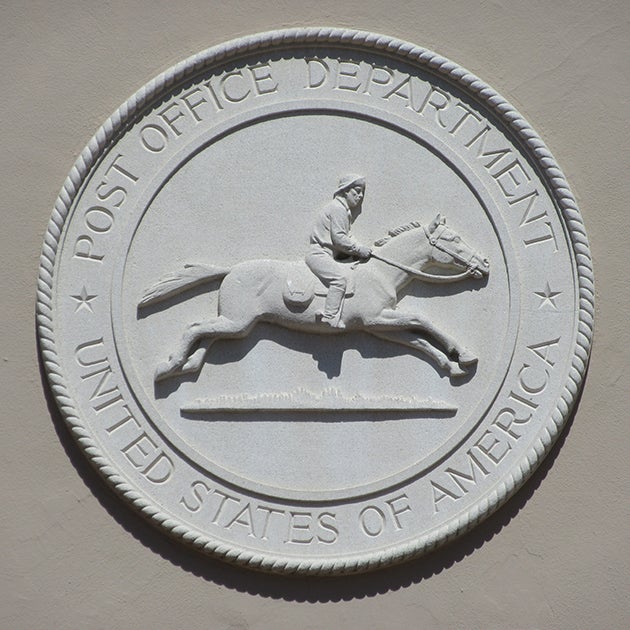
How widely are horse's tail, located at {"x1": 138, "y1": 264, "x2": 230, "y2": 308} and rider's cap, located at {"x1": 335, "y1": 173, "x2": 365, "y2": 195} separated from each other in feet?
2.43

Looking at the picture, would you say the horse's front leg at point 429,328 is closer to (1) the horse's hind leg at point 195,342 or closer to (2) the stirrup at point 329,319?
(2) the stirrup at point 329,319

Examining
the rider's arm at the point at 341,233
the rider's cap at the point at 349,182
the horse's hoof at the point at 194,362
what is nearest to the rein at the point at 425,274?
the rider's arm at the point at 341,233

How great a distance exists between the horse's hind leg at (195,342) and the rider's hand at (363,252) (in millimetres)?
661

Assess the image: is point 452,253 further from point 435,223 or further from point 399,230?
point 399,230

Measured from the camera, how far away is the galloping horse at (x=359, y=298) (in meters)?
7.33

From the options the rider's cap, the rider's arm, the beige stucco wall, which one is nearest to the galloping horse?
the rider's arm

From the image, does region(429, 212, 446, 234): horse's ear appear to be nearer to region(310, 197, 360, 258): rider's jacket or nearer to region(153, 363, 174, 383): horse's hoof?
region(310, 197, 360, 258): rider's jacket

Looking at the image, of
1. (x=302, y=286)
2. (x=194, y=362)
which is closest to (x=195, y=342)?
(x=194, y=362)

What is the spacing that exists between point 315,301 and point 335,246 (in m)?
0.30

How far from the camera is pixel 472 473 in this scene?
7.30 m

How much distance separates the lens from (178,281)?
733 centimetres

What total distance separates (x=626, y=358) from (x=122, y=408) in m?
2.59

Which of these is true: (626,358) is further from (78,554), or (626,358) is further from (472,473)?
(78,554)

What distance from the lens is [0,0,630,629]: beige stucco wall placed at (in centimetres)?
720
